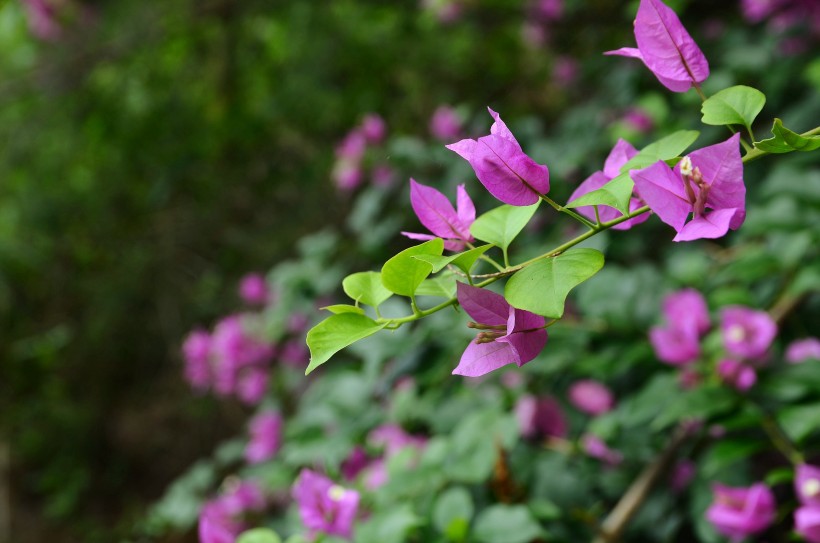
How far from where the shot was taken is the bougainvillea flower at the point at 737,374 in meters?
0.79

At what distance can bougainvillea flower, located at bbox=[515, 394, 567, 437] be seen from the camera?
1015 millimetres

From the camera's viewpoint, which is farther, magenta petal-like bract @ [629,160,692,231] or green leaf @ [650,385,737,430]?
green leaf @ [650,385,737,430]

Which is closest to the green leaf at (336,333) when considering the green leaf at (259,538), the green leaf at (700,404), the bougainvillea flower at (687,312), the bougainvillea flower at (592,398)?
the green leaf at (259,538)

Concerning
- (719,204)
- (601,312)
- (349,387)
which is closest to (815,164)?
(601,312)

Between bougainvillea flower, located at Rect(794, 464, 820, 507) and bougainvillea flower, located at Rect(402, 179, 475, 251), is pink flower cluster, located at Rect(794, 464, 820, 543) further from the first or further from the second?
bougainvillea flower, located at Rect(402, 179, 475, 251)

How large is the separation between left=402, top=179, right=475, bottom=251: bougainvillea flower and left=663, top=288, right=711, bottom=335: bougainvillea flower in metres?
0.52

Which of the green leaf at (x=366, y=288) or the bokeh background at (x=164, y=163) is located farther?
the bokeh background at (x=164, y=163)

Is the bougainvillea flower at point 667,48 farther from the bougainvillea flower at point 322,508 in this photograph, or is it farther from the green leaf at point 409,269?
the bougainvillea flower at point 322,508

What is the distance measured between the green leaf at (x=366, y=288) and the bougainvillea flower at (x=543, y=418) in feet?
2.06

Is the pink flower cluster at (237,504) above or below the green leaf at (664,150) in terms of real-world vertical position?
below

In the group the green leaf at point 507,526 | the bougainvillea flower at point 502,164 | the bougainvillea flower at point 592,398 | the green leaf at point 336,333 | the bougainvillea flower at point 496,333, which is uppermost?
the bougainvillea flower at point 502,164

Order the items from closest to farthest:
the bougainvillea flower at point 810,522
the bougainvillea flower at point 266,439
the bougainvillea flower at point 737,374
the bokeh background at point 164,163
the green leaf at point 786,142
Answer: the green leaf at point 786,142, the bougainvillea flower at point 810,522, the bougainvillea flower at point 737,374, the bougainvillea flower at point 266,439, the bokeh background at point 164,163

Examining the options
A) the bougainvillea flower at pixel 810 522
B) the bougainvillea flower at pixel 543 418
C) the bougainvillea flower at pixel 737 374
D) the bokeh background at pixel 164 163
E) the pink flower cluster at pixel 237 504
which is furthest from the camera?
the bokeh background at pixel 164 163

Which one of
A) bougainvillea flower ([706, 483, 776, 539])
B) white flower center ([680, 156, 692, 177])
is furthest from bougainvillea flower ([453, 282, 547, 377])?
bougainvillea flower ([706, 483, 776, 539])
